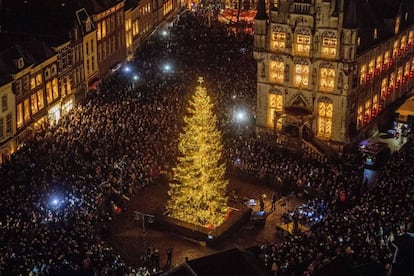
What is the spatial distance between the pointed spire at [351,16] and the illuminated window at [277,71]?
712cm

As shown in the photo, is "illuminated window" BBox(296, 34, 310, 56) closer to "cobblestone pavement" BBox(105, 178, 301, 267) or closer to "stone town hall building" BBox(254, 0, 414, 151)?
"stone town hall building" BBox(254, 0, 414, 151)

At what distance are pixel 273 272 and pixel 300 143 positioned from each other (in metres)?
24.5

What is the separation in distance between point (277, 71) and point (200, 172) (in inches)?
761

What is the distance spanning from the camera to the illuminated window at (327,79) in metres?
59.8

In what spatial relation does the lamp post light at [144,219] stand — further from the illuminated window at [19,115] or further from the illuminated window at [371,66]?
the illuminated window at [371,66]

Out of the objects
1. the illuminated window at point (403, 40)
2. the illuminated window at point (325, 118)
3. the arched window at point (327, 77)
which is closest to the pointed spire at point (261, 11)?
the arched window at point (327, 77)

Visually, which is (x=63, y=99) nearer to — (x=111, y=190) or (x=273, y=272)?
(x=111, y=190)

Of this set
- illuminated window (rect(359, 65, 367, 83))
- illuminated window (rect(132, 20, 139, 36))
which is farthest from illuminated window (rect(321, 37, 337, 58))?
illuminated window (rect(132, 20, 139, 36))

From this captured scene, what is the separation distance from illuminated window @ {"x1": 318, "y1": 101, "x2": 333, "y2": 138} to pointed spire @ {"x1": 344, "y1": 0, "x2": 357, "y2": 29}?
703cm

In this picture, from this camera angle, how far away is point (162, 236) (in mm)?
48250

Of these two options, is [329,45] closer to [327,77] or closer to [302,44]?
[302,44]

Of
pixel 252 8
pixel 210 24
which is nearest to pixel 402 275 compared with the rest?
pixel 210 24

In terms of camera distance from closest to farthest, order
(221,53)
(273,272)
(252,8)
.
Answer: (273,272) → (221,53) → (252,8)

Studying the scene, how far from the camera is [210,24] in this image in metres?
109
